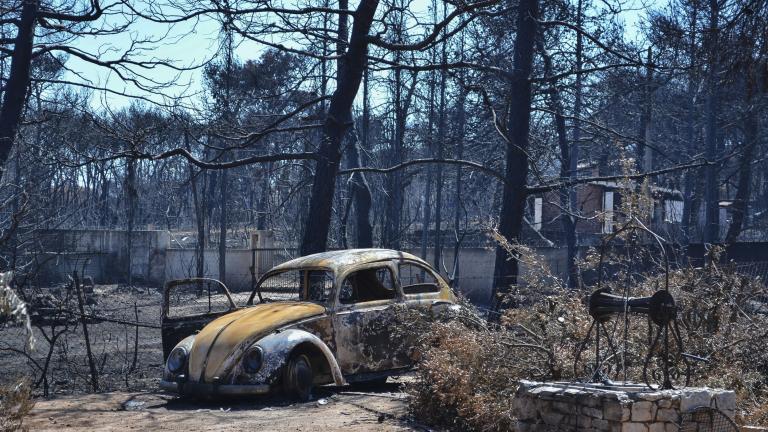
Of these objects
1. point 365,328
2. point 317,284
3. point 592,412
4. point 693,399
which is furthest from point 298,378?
point 693,399

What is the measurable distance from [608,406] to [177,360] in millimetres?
6007

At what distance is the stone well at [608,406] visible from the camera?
707 cm

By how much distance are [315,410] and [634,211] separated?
13.7 feet

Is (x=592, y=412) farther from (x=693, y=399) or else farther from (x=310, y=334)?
(x=310, y=334)

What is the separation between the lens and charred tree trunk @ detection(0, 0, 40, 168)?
15.5 m

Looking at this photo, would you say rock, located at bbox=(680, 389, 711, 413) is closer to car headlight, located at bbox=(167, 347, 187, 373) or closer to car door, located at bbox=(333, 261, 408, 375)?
car door, located at bbox=(333, 261, 408, 375)

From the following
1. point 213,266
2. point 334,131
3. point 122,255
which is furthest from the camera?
point 122,255

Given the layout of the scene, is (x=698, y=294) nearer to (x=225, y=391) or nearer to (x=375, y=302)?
(x=375, y=302)

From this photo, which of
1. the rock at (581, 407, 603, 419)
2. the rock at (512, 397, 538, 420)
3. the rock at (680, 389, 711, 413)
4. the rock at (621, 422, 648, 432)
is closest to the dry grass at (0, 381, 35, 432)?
the rock at (512, 397, 538, 420)

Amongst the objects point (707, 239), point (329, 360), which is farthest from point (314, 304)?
point (707, 239)

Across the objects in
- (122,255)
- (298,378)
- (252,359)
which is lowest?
(298,378)

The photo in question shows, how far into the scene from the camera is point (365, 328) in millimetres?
11898

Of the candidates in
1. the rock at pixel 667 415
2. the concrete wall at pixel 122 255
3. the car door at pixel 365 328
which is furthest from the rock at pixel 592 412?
the concrete wall at pixel 122 255

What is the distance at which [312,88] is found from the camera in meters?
25.2
